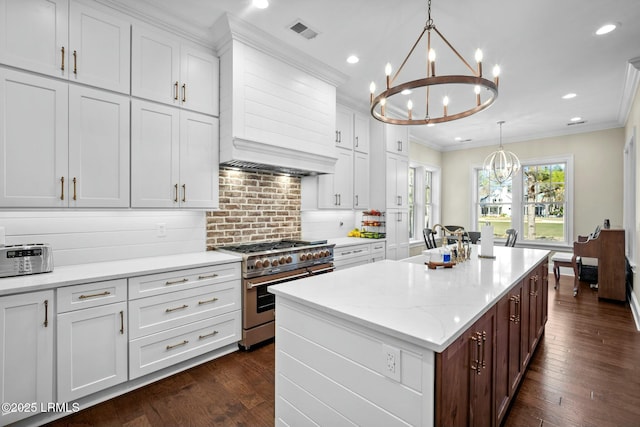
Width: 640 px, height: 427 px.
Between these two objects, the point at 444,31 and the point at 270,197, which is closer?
the point at 444,31

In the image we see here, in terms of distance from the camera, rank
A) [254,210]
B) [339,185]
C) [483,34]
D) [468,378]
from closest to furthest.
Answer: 1. [468,378]
2. [483,34]
3. [254,210]
4. [339,185]

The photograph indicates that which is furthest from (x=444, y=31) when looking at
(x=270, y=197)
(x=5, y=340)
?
(x=5, y=340)

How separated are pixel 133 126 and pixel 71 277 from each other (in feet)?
4.08

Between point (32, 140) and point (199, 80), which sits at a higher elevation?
point (199, 80)

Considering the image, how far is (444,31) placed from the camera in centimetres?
281

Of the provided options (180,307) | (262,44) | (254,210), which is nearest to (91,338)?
(180,307)

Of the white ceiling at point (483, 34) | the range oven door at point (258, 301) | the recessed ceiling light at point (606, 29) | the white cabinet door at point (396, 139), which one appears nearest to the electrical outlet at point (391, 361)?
the range oven door at point (258, 301)

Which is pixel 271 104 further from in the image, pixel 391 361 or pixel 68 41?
pixel 391 361

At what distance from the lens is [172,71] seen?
2727 mm

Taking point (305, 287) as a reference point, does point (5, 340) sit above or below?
below

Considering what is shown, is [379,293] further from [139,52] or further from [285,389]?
[139,52]

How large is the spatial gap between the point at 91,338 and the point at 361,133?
4060 mm

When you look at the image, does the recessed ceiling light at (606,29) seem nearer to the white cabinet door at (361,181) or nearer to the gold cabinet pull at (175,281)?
the white cabinet door at (361,181)

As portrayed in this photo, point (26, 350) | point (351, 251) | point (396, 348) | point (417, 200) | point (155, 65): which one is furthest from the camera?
point (417, 200)
